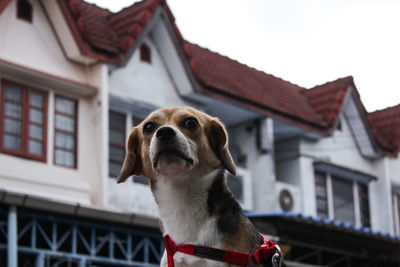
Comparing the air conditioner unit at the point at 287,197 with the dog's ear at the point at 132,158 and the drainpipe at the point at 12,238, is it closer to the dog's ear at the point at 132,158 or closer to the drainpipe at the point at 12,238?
the drainpipe at the point at 12,238

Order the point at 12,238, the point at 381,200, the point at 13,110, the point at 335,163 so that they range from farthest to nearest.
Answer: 1. the point at 381,200
2. the point at 335,163
3. the point at 13,110
4. the point at 12,238

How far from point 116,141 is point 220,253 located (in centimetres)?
1350

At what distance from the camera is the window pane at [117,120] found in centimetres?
1834

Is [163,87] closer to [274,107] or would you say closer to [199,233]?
[274,107]

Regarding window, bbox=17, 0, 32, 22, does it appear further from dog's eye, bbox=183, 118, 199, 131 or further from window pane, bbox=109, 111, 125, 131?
dog's eye, bbox=183, 118, 199, 131

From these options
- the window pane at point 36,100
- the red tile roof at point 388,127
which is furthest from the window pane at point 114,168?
the red tile roof at point 388,127

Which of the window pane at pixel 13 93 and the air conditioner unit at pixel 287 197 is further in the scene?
the air conditioner unit at pixel 287 197

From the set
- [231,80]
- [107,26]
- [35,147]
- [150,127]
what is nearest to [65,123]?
[35,147]

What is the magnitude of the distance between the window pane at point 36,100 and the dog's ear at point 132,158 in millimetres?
11264

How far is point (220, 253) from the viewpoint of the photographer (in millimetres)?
4883

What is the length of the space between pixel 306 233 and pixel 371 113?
43.3 ft

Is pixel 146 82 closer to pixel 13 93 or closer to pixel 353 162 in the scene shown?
pixel 13 93

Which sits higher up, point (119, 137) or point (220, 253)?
point (119, 137)

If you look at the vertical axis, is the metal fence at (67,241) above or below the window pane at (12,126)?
below
